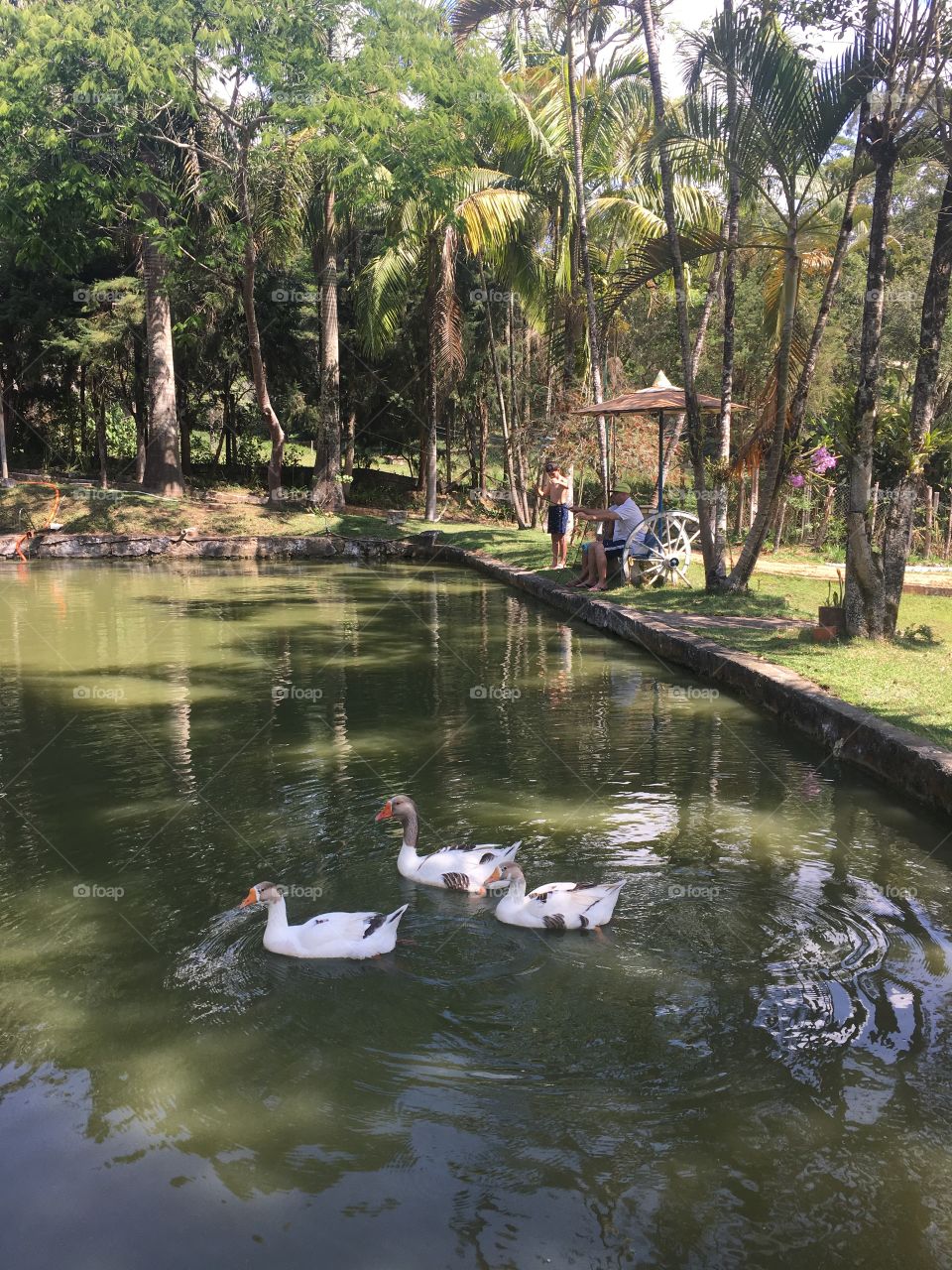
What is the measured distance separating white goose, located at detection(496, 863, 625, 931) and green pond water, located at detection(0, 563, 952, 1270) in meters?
0.11

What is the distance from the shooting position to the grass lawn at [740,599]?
912 centimetres

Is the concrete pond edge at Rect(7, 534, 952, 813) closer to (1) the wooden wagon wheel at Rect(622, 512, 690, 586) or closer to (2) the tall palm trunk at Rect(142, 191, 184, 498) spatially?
(1) the wooden wagon wheel at Rect(622, 512, 690, 586)

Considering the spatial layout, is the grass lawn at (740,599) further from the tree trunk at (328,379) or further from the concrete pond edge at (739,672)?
the tree trunk at (328,379)

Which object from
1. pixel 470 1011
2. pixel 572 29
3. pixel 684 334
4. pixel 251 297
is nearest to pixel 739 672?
pixel 470 1011

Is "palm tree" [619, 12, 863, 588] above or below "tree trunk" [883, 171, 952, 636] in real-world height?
above

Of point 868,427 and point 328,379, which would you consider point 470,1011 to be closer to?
point 868,427

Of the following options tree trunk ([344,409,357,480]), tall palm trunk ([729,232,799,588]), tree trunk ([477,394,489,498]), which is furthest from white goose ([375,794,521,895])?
tree trunk ([477,394,489,498])

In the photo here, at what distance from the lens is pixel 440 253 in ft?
93.2

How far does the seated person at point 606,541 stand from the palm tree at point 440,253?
10467 millimetres

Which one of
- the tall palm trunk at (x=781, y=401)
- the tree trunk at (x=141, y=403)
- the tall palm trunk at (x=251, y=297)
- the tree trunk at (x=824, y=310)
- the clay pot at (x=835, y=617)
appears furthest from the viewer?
the tree trunk at (x=141, y=403)

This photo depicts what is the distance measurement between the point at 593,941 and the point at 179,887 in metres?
2.36

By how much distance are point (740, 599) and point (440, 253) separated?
17.0 meters

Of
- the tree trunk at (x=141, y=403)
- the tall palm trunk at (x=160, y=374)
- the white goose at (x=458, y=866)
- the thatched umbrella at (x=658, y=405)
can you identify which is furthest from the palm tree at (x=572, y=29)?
the tree trunk at (x=141, y=403)

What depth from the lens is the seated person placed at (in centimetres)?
1698
